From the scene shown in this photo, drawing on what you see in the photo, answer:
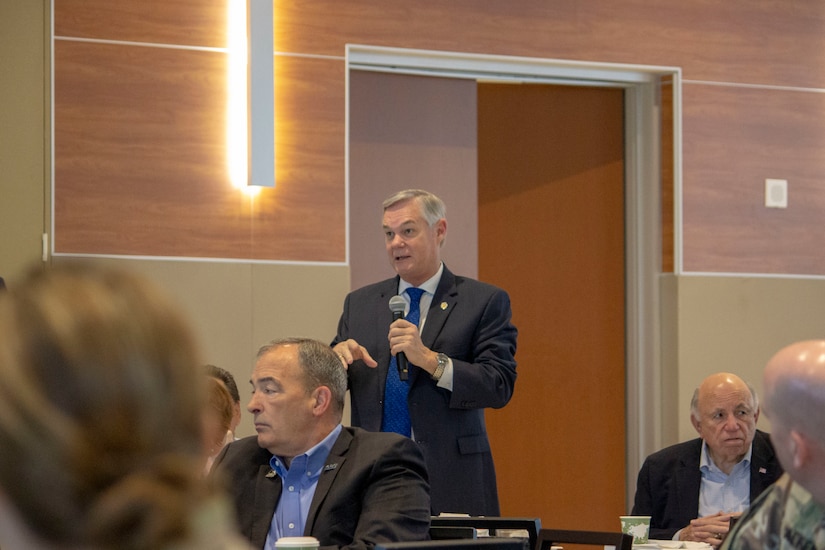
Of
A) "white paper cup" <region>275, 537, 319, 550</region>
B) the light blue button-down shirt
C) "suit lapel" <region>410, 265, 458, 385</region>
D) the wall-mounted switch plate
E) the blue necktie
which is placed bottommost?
the light blue button-down shirt

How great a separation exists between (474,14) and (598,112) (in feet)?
3.20

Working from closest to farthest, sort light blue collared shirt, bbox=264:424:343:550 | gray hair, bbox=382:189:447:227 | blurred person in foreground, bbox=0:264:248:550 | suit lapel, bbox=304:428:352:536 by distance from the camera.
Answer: blurred person in foreground, bbox=0:264:248:550, suit lapel, bbox=304:428:352:536, light blue collared shirt, bbox=264:424:343:550, gray hair, bbox=382:189:447:227

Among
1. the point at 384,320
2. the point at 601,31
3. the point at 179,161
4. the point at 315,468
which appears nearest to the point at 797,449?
the point at 315,468

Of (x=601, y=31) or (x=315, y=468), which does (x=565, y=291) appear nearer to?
(x=601, y=31)

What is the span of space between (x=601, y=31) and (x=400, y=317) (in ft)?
8.66

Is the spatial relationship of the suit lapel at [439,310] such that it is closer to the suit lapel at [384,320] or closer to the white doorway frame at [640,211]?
the suit lapel at [384,320]

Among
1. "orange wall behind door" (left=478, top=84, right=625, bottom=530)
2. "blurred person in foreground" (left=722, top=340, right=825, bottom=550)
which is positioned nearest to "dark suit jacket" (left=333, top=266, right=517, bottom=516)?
"blurred person in foreground" (left=722, top=340, right=825, bottom=550)

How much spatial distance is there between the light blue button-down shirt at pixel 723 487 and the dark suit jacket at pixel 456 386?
0.90 meters

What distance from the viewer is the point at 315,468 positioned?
311cm

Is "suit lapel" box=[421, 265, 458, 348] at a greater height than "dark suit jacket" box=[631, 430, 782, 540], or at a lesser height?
greater

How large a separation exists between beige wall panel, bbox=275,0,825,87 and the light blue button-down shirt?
91.9 inches

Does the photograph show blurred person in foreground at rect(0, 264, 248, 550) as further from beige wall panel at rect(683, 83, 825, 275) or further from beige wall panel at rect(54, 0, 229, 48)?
beige wall panel at rect(683, 83, 825, 275)

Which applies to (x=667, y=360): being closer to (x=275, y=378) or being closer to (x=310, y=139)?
(x=310, y=139)

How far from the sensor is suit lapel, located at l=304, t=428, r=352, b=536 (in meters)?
2.96
